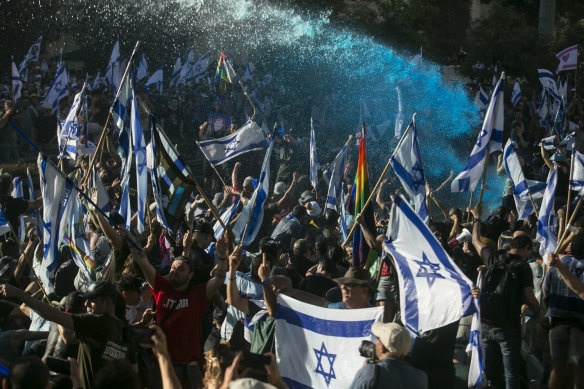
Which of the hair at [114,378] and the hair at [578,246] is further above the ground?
the hair at [114,378]

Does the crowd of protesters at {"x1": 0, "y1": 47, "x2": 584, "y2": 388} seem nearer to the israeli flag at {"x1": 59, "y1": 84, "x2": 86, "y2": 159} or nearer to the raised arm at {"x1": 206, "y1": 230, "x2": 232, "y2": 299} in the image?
the raised arm at {"x1": 206, "y1": 230, "x2": 232, "y2": 299}

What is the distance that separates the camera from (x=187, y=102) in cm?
2078

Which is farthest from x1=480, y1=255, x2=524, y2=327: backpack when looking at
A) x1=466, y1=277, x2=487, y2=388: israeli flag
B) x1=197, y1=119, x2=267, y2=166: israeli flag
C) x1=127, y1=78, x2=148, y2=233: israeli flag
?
x1=197, y1=119, x2=267, y2=166: israeli flag

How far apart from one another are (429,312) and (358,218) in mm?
2071

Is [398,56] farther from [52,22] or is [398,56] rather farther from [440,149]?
[52,22]

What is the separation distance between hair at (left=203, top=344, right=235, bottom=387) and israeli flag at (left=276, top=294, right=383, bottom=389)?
1288mm

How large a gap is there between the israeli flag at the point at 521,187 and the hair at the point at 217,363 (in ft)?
21.7

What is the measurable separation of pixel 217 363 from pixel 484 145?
5.32m

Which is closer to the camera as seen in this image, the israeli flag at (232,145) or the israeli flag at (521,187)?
the israeli flag at (521,187)

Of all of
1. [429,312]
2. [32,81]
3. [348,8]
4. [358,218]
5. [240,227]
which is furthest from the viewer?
[348,8]

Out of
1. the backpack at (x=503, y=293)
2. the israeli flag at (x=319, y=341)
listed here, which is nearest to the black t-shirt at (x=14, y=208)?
the israeli flag at (x=319, y=341)

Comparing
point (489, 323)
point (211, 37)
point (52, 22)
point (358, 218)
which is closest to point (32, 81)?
point (52, 22)

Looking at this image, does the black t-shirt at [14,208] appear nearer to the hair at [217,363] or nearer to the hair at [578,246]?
the hair at [217,363]

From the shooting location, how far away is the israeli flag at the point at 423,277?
5594mm
